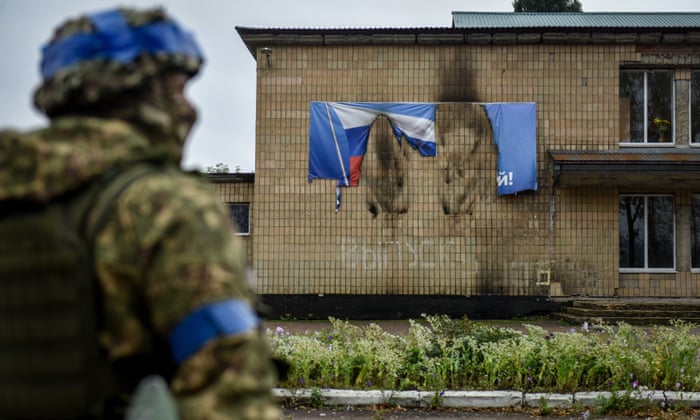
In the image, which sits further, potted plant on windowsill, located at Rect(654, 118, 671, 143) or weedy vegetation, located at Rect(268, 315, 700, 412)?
potted plant on windowsill, located at Rect(654, 118, 671, 143)

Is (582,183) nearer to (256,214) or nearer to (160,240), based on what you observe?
(256,214)

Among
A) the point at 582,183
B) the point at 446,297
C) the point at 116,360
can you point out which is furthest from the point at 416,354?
the point at 582,183

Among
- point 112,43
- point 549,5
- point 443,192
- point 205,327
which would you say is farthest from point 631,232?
point 549,5

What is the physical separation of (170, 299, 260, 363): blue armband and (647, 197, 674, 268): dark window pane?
1833cm

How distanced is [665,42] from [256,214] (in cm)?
1046

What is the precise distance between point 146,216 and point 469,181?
1680 centimetres

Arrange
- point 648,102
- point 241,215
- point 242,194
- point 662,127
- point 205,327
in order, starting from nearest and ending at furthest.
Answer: point 205,327 → point 662,127 → point 648,102 → point 242,194 → point 241,215

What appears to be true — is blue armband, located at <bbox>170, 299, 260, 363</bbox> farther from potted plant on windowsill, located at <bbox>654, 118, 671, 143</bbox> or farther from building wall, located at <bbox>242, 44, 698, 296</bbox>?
potted plant on windowsill, located at <bbox>654, 118, 671, 143</bbox>

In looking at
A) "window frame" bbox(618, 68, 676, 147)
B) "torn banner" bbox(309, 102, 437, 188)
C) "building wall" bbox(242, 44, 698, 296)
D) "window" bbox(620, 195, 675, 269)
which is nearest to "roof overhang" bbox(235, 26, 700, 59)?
"building wall" bbox(242, 44, 698, 296)

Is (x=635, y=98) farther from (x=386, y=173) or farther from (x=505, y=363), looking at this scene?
(x=505, y=363)

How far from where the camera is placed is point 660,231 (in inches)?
733

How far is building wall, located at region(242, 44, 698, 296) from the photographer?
59.4ft

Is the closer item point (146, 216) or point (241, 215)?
point (146, 216)

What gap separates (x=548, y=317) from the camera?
58.2ft
